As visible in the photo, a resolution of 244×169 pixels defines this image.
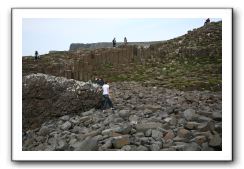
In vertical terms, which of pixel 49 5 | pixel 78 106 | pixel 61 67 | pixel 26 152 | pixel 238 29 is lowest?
pixel 26 152

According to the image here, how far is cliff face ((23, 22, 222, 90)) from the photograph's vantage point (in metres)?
6.85

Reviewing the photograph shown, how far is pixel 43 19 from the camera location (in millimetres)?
5910

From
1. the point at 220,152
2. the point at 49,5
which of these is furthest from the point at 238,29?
the point at 49,5

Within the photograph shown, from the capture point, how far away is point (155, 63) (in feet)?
Result: 31.7

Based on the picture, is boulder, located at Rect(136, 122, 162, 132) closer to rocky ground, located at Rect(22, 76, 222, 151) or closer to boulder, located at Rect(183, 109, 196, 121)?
rocky ground, located at Rect(22, 76, 222, 151)

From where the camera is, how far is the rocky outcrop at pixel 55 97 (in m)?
6.28

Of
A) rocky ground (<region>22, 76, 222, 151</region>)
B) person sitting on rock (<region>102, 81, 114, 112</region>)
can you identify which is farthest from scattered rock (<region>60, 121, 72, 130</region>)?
person sitting on rock (<region>102, 81, 114, 112</region>)

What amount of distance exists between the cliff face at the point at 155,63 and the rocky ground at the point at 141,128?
1.81ft

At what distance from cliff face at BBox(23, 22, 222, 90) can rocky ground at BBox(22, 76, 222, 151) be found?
553mm

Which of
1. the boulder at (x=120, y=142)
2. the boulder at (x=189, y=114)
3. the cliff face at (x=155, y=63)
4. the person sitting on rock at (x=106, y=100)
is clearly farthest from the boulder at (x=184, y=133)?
the person sitting on rock at (x=106, y=100)

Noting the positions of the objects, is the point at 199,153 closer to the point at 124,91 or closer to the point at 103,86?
the point at 103,86

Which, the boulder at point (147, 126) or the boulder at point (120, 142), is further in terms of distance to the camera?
Answer: the boulder at point (147, 126)

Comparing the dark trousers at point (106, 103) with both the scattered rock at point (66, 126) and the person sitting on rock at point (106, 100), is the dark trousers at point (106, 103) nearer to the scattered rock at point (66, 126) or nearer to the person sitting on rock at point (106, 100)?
the person sitting on rock at point (106, 100)

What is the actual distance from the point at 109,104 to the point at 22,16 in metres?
2.13
